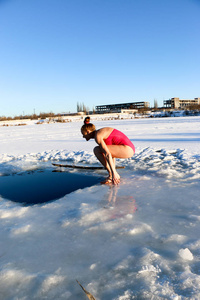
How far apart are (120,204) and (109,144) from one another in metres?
1.29

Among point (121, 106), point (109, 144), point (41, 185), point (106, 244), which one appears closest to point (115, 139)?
point (109, 144)

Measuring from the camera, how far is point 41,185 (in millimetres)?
3502

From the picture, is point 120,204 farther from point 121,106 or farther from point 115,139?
point 121,106

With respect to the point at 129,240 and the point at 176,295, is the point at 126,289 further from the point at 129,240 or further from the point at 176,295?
the point at 129,240

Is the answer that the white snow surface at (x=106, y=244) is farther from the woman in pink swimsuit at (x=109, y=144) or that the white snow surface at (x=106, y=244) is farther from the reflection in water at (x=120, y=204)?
the woman in pink swimsuit at (x=109, y=144)

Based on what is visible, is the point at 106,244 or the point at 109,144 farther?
the point at 109,144

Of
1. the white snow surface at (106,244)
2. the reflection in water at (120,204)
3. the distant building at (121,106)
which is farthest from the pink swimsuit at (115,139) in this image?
the distant building at (121,106)

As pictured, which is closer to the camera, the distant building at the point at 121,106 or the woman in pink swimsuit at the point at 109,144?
the woman in pink swimsuit at the point at 109,144

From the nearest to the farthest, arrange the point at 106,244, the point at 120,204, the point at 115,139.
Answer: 1. the point at 106,244
2. the point at 120,204
3. the point at 115,139

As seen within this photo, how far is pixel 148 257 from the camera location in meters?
1.46

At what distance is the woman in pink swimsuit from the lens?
3211mm

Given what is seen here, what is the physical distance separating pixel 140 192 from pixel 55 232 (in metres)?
1.32

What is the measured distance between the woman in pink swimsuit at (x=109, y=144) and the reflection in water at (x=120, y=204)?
1.42 ft

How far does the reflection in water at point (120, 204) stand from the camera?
2.20 metres
